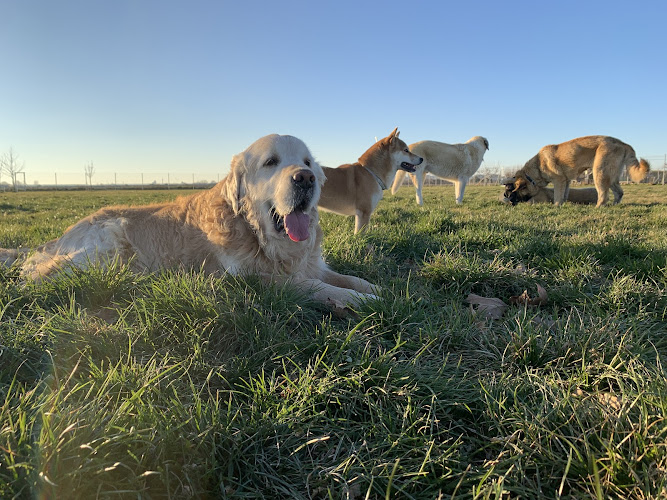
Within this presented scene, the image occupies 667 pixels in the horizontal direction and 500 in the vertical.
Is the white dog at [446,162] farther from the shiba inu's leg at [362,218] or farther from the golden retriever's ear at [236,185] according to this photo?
the golden retriever's ear at [236,185]

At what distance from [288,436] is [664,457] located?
1.10 meters

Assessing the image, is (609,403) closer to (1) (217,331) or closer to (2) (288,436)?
(2) (288,436)

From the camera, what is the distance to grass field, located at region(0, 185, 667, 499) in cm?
104

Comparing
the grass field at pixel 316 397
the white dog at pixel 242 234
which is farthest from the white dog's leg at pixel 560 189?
the white dog at pixel 242 234

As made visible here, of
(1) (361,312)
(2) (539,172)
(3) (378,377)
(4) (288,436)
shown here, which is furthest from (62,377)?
(2) (539,172)

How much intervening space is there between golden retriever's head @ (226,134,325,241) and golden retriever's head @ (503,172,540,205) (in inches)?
407

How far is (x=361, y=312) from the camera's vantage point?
219 cm

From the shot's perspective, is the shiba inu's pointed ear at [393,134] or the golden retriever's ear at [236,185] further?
the shiba inu's pointed ear at [393,134]

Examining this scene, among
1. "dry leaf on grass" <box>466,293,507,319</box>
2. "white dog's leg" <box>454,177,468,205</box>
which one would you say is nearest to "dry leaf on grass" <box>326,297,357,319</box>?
"dry leaf on grass" <box>466,293,507,319</box>

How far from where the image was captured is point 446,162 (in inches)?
494

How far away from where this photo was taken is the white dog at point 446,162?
12.2 m

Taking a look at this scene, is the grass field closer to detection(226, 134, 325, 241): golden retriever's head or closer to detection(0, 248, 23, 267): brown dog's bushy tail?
detection(226, 134, 325, 241): golden retriever's head

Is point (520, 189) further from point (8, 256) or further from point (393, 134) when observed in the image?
point (8, 256)

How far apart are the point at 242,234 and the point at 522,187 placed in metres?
11.3
